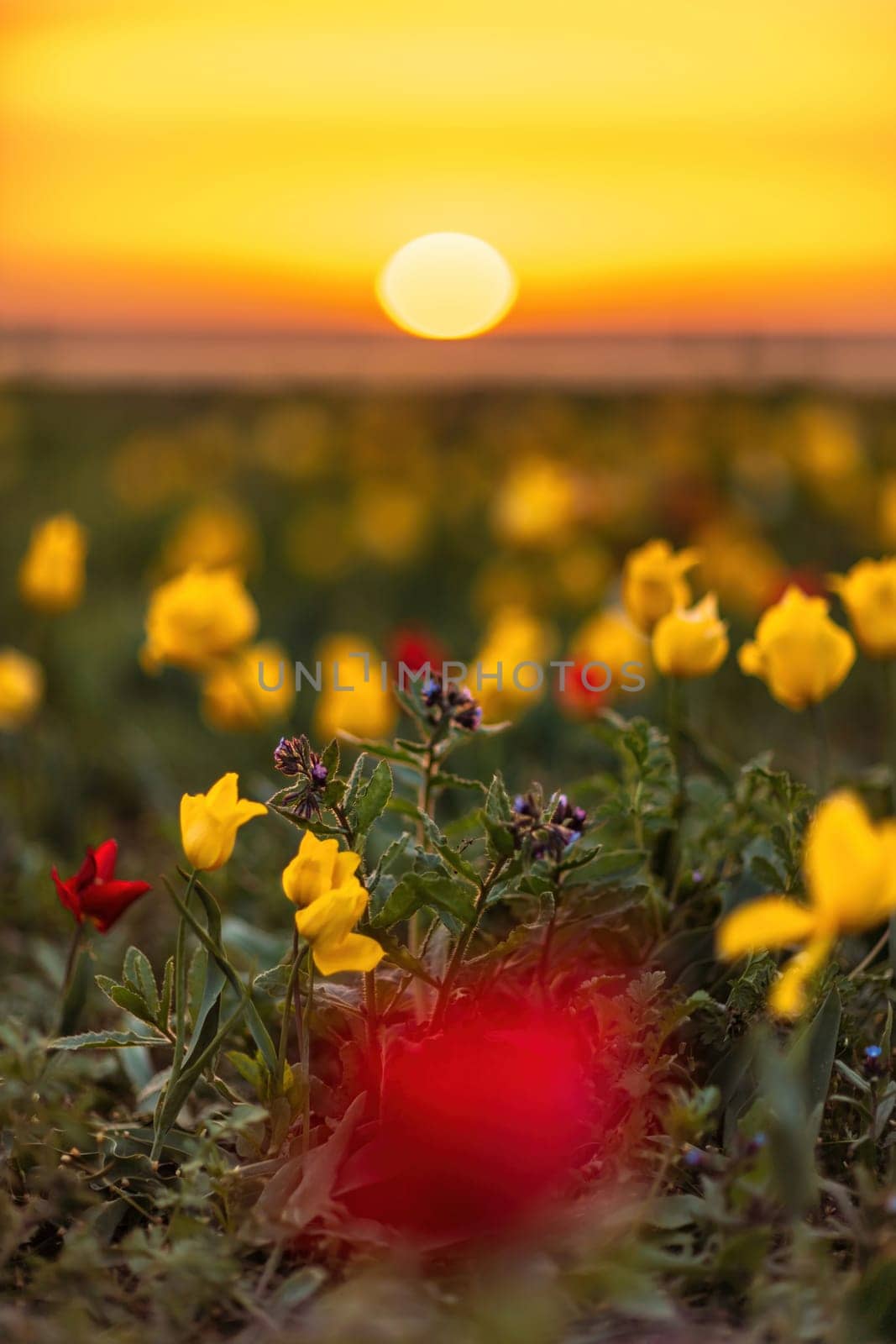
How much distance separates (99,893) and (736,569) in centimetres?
290

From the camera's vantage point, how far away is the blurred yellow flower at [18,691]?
2.93 meters

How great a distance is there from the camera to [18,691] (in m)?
2.92

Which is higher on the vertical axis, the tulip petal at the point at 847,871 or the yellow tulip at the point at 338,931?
the tulip petal at the point at 847,871

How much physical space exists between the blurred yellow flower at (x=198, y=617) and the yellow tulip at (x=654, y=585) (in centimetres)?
65

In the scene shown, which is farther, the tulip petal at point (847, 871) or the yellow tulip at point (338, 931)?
the yellow tulip at point (338, 931)

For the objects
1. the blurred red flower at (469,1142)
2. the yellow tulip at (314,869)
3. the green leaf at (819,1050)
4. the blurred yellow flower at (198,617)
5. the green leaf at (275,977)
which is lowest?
the blurred red flower at (469,1142)

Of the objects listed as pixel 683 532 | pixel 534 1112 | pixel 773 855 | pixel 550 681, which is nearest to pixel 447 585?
pixel 683 532

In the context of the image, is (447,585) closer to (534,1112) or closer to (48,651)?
(48,651)

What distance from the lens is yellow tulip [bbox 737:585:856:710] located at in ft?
5.63

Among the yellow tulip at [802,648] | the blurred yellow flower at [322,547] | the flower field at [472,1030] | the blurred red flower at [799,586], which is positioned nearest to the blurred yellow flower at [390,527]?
the blurred yellow flower at [322,547]

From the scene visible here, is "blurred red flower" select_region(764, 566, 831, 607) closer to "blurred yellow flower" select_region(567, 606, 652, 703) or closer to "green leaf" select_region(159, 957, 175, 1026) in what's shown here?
"blurred yellow flower" select_region(567, 606, 652, 703)

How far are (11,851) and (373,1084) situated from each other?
1.60 m

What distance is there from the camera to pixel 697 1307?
1376 mm

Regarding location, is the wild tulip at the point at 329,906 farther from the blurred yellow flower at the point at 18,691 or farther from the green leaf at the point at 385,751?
the blurred yellow flower at the point at 18,691
